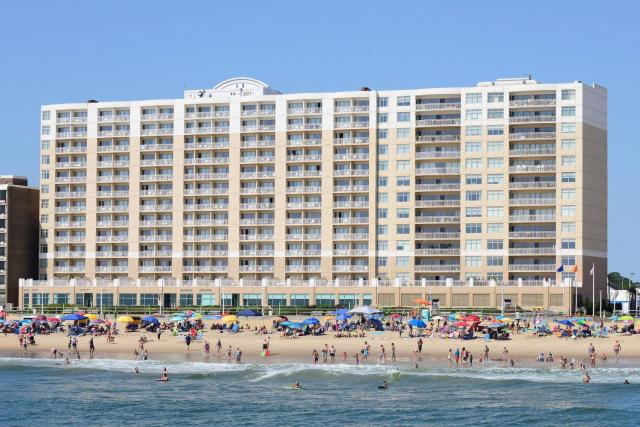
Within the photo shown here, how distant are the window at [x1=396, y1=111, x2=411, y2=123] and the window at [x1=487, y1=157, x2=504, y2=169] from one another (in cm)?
1281

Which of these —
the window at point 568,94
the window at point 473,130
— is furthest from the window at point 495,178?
the window at point 568,94

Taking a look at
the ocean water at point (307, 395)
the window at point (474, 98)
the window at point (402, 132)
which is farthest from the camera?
the window at point (402, 132)

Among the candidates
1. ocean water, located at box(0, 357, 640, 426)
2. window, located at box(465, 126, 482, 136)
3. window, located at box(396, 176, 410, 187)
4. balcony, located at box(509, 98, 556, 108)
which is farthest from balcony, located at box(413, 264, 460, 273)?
ocean water, located at box(0, 357, 640, 426)

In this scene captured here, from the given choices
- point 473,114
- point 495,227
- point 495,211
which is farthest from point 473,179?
point 473,114

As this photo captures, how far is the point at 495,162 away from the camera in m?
155

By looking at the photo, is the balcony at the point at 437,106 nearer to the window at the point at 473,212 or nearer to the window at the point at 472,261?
the window at the point at 473,212

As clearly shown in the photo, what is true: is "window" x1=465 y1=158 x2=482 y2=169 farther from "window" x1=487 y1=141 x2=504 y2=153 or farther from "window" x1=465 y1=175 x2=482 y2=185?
"window" x1=487 y1=141 x2=504 y2=153

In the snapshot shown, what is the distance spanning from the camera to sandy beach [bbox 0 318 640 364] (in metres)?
99.8

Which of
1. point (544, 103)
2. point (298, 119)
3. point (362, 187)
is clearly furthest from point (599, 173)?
point (298, 119)

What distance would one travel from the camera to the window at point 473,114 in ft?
510

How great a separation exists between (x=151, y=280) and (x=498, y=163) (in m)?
52.6

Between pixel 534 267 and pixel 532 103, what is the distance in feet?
73.6

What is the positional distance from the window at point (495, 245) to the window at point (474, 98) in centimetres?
1946

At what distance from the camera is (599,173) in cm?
15675
